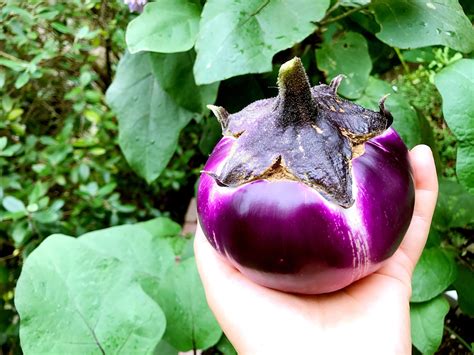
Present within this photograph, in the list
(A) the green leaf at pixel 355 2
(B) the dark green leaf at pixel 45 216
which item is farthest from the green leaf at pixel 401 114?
(B) the dark green leaf at pixel 45 216

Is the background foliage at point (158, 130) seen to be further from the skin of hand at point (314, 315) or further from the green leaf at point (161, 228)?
the skin of hand at point (314, 315)

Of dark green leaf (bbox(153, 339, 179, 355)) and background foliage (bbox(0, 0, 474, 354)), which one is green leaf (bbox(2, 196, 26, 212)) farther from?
dark green leaf (bbox(153, 339, 179, 355))

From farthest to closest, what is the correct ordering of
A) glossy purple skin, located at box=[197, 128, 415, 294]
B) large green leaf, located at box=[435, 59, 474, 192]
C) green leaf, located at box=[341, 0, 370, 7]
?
green leaf, located at box=[341, 0, 370, 7]
large green leaf, located at box=[435, 59, 474, 192]
glossy purple skin, located at box=[197, 128, 415, 294]

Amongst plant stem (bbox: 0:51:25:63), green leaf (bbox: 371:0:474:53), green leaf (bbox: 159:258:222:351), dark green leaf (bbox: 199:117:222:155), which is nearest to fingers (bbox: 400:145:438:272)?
green leaf (bbox: 371:0:474:53)

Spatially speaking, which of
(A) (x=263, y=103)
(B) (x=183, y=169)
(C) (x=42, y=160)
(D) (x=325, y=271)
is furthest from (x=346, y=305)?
(B) (x=183, y=169)

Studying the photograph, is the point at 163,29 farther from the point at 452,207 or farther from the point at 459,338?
the point at 459,338

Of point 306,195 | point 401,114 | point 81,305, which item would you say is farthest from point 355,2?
point 81,305
